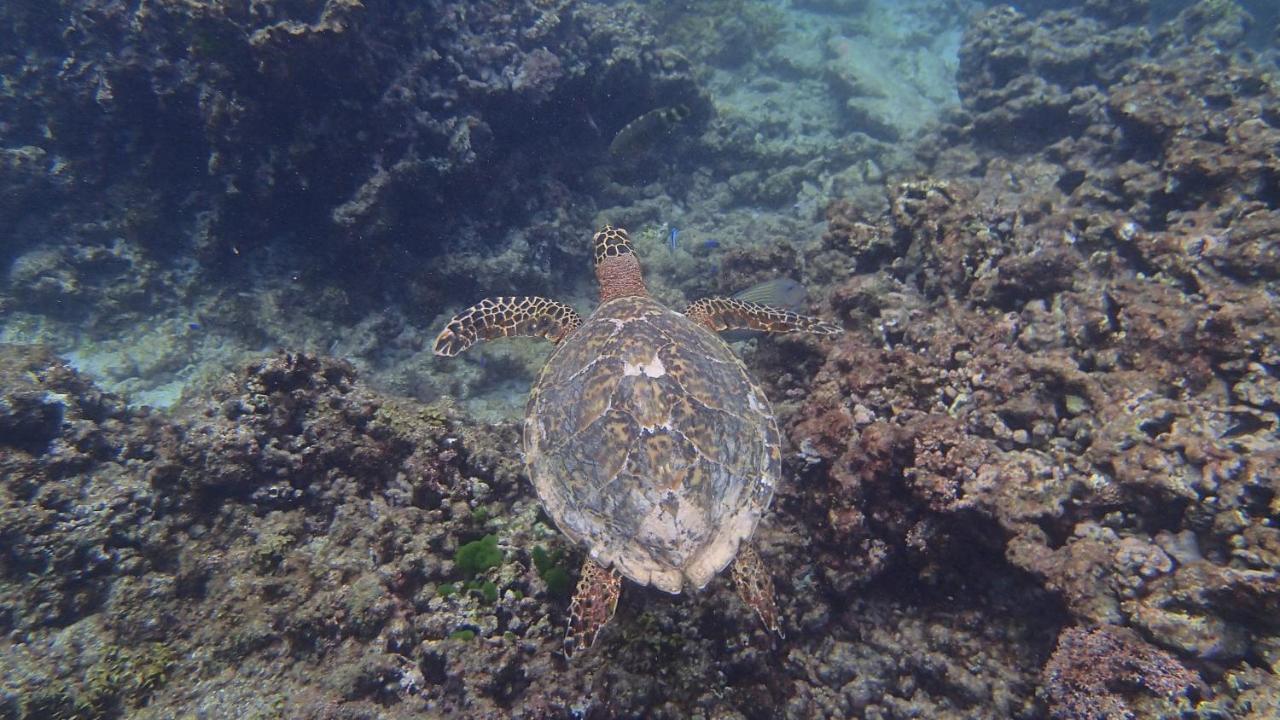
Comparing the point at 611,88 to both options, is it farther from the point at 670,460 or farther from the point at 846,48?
the point at 846,48

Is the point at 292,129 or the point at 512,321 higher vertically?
the point at 292,129

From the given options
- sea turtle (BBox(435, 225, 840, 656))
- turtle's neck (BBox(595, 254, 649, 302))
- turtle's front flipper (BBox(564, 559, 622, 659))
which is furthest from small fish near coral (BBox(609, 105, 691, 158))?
turtle's front flipper (BBox(564, 559, 622, 659))

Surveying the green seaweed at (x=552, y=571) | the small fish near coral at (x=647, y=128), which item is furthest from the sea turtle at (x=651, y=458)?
the small fish near coral at (x=647, y=128)

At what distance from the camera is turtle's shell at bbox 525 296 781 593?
3410 millimetres

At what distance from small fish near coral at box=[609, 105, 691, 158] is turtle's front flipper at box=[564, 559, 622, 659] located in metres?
7.14

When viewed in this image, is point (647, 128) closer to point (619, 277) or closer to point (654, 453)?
point (619, 277)

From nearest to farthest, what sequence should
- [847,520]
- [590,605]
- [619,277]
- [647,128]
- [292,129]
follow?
[590,605] < [847,520] < [619,277] < [292,129] < [647,128]

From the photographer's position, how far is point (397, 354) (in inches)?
322

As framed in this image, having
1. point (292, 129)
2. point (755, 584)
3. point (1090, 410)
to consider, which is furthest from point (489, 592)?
point (292, 129)

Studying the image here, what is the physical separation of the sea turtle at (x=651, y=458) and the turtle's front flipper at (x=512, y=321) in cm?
119

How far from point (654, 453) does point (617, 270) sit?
2.87 metres

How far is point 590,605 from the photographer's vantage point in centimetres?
336

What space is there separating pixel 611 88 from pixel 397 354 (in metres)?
6.36

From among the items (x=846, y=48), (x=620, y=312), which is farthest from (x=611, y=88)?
(x=846, y=48)
